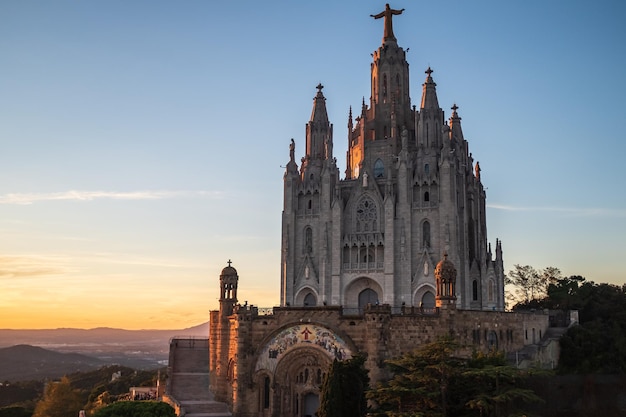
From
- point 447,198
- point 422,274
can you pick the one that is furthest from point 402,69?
point 422,274

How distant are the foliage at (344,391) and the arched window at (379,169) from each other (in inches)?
1056

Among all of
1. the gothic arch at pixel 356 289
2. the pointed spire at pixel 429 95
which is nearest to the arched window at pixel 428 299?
the gothic arch at pixel 356 289

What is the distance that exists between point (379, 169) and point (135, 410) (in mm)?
29718

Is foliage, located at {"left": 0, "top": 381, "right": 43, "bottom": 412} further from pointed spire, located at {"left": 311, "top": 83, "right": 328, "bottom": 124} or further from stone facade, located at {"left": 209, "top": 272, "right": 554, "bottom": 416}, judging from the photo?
stone facade, located at {"left": 209, "top": 272, "right": 554, "bottom": 416}

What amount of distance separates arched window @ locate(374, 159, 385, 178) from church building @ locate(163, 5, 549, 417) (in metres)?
0.09

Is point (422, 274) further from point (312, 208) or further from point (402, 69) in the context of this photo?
point (402, 69)

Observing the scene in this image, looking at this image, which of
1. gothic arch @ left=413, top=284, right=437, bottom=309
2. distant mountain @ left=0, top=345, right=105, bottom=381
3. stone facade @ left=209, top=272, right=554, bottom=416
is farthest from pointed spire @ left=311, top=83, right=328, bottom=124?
distant mountain @ left=0, top=345, right=105, bottom=381

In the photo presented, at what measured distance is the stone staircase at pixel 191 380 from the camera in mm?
37125

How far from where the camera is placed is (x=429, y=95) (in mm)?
55719

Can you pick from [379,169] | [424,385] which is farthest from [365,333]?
[379,169]

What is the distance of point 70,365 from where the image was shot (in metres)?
168

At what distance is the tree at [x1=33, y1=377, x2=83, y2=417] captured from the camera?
50.2 m

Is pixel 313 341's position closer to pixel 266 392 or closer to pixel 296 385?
pixel 296 385

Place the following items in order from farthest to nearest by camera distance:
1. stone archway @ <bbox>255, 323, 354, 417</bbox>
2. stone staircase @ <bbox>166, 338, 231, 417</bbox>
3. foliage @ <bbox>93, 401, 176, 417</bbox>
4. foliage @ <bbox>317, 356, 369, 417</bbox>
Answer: stone staircase @ <bbox>166, 338, 231, 417</bbox> → stone archway @ <bbox>255, 323, 354, 417</bbox> → foliage @ <bbox>93, 401, 176, 417</bbox> → foliage @ <bbox>317, 356, 369, 417</bbox>
